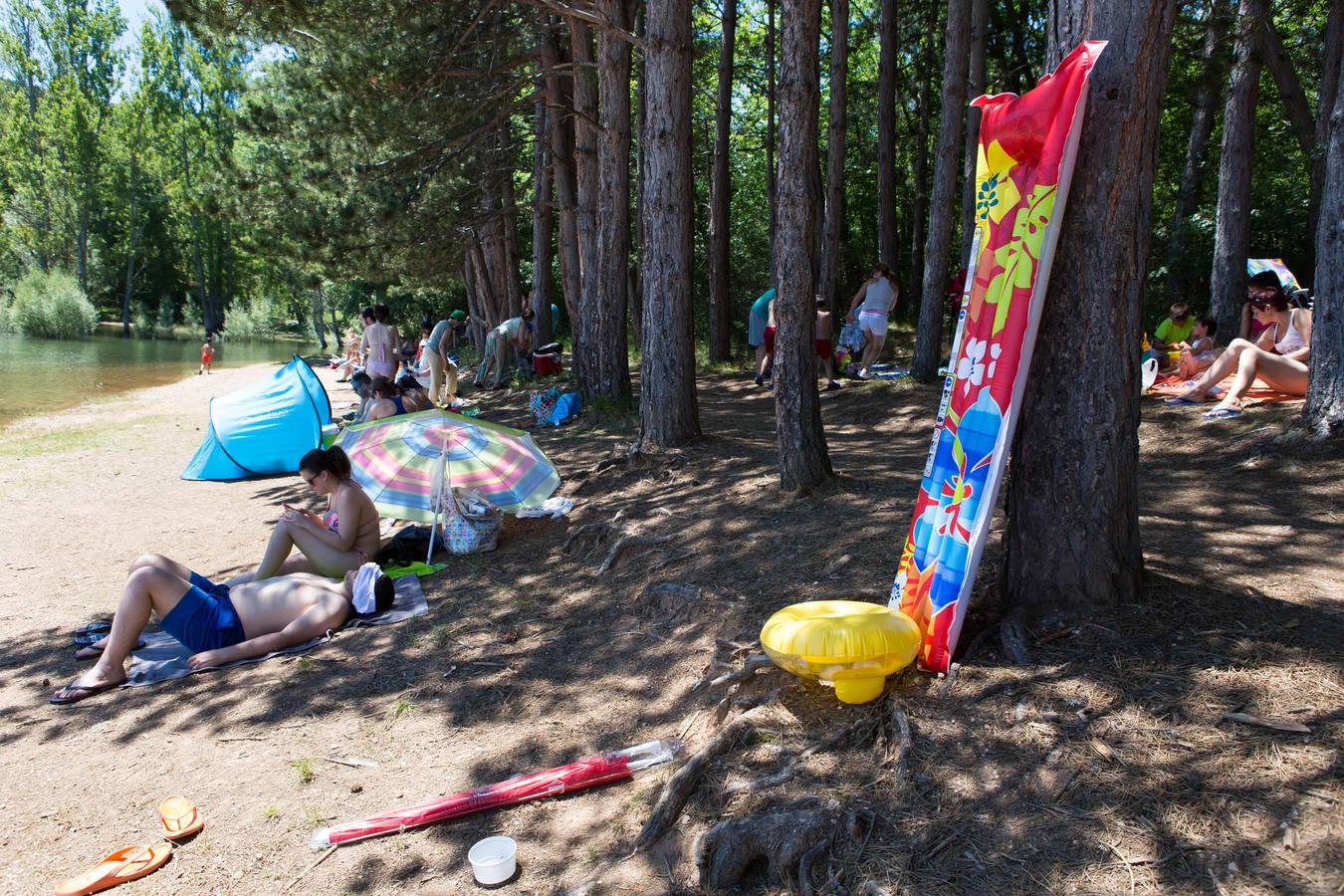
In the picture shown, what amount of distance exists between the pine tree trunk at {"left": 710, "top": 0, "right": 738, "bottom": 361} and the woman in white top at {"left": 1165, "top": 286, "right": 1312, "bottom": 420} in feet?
29.7

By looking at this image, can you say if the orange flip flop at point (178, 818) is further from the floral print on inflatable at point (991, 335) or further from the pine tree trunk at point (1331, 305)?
the pine tree trunk at point (1331, 305)

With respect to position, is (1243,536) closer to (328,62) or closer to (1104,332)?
(1104,332)

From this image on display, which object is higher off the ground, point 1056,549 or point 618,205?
point 618,205

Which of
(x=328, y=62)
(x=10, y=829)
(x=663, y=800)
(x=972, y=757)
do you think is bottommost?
(x=10, y=829)

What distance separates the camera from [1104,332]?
3.61 metres

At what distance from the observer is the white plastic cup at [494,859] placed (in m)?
3.32

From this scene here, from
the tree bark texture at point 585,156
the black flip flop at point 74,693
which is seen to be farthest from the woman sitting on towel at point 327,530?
the tree bark texture at point 585,156

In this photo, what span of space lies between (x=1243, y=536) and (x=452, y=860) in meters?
4.25

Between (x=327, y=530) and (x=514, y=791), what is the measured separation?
313cm

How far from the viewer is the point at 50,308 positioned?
45.4 meters

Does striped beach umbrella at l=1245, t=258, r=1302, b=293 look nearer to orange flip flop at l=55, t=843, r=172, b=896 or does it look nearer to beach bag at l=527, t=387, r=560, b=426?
beach bag at l=527, t=387, r=560, b=426

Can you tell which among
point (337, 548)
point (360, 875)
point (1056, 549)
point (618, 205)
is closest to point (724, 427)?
point (618, 205)

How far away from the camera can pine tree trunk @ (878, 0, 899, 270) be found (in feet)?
47.3

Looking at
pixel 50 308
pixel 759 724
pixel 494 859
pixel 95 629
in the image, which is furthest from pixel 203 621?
pixel 50 308
